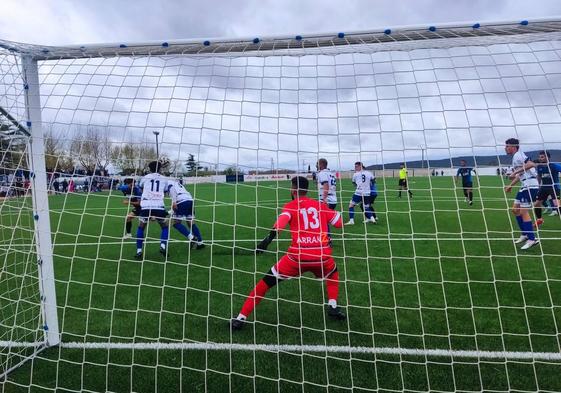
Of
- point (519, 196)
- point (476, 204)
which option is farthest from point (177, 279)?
point (476, 204)

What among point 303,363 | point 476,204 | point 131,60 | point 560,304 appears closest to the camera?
point 303,363

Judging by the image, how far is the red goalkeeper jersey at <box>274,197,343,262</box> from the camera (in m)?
4.34

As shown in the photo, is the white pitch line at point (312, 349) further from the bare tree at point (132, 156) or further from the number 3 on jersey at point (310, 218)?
the bare tree at point (132, 156)

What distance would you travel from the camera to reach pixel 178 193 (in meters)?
8.42

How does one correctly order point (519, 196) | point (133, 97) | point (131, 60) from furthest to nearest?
point (519, 196) → point (131, 60) → point (133, 97)

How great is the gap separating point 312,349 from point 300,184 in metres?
1.91

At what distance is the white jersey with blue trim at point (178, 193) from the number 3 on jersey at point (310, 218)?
4107 millimetres

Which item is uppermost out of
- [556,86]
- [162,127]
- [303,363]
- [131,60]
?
[131,60]

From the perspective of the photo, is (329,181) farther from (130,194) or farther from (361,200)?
(130,194)

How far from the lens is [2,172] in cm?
397

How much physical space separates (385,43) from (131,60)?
266 cm

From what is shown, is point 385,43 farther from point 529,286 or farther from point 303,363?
point 529,286

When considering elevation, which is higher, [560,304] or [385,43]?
[385,43]

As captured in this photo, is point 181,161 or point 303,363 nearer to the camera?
point 303,363
